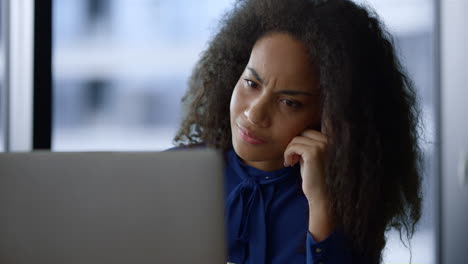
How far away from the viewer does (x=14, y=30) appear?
223cm

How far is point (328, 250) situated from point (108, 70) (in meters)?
1.43

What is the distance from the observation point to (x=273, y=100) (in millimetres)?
1305

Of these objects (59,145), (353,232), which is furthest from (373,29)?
(59,145)

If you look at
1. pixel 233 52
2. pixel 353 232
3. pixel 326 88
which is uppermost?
pixel 233 52

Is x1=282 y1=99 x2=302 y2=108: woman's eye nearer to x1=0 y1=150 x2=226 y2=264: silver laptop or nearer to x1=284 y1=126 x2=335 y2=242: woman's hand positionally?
x1=284 y1=126 x2=335 y2=242: woman's hand

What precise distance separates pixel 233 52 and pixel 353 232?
0.64 metres

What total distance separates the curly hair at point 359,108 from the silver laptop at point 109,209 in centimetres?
64

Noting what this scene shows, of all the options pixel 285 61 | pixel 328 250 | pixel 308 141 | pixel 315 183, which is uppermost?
pixel 285 61

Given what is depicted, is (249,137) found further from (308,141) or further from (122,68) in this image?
(122,68)

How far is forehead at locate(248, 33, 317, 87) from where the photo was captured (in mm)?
1285

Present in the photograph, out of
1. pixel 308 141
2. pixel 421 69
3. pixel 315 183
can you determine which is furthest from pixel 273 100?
pixel 421 69

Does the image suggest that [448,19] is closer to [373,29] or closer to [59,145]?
[373,29]

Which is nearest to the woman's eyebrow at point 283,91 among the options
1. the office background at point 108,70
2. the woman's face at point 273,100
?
the woman's face at point 273,100

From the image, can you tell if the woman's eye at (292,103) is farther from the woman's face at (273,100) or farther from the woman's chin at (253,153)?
the woman's chin at (253,153)
